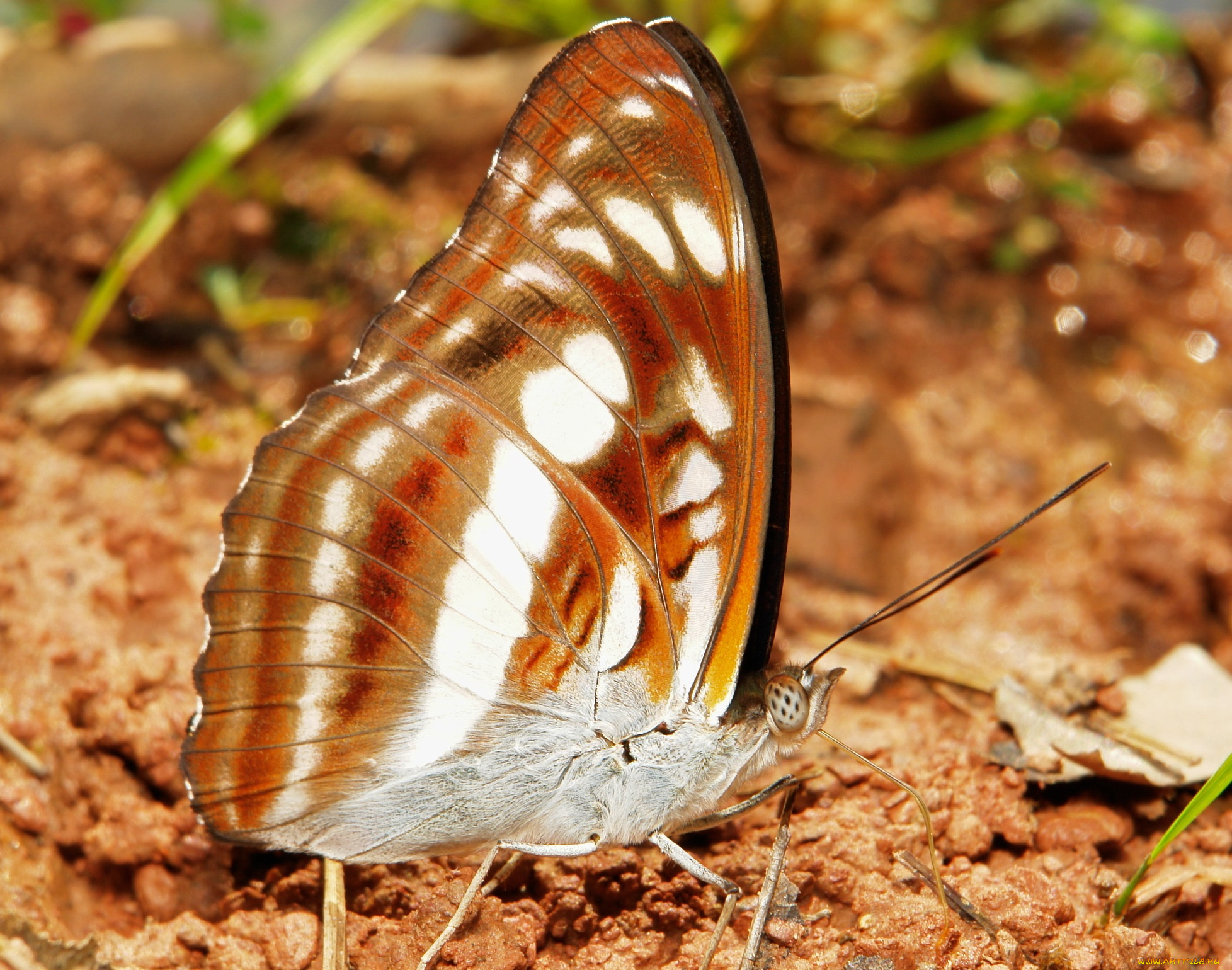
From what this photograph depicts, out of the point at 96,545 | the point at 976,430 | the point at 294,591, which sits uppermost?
the point at 294,591

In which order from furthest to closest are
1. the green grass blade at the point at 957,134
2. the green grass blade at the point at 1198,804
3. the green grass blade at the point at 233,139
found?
the green grass blade at the point at 957,134
the green grass blade at the point at 233,139
the green grass blade at the point at 1198,804

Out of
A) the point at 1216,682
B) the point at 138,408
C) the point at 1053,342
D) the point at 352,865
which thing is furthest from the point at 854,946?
the point at 1053,342

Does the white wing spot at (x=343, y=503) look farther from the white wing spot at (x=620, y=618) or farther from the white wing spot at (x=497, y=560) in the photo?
the white wing spot at (x=620, y=618)

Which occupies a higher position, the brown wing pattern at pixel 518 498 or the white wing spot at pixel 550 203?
the white wing spot at pixel 550 203

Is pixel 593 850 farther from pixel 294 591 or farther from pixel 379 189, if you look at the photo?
pixel 379 189

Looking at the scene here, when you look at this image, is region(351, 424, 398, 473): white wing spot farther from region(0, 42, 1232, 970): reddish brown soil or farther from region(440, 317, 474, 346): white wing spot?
region(0, 42, 1232, 970): reddish brown soil

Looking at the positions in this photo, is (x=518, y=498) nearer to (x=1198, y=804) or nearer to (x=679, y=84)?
(x=679, y=84)

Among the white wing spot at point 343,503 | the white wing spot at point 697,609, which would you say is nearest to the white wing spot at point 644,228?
the white wing spot at point 697,609
